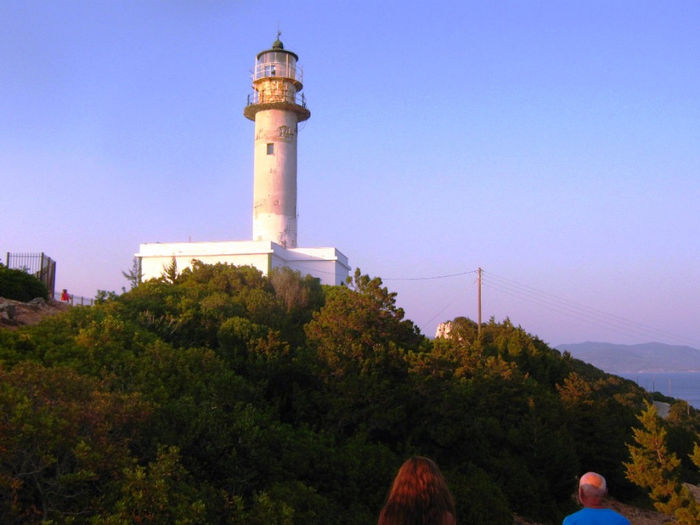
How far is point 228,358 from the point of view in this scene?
15094 millimetres

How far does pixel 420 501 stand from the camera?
9.40 feet

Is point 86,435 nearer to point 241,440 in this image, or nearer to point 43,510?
point 43,510

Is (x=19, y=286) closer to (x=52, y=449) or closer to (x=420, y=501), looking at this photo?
(x=52, y=449)

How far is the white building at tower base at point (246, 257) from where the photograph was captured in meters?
26.0

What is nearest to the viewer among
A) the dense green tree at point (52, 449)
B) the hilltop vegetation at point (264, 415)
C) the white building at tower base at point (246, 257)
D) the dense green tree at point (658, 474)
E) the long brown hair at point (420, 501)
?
the long brown hair at point (420, 501)

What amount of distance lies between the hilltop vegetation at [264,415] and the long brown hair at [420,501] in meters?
5.09

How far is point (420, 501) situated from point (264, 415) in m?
9.63

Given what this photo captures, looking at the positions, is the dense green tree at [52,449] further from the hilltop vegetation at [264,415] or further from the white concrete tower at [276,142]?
the white concrete tower at [276,142]

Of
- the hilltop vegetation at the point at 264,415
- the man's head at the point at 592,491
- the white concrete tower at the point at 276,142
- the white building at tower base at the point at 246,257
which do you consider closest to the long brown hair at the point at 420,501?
the man's head at the point at 592,491

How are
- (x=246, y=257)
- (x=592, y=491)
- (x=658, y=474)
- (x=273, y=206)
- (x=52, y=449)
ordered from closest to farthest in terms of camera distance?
1. (x=592, y=491)
2. (x=52, y=449)
3. (x=658, y=474)
4. (x=246, y=257)
5. (x=273, y=206)

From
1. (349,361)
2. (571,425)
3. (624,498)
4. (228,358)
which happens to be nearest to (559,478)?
(571,425)

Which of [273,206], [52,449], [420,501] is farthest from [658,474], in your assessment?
[273,206]

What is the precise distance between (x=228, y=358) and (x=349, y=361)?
2877 millimetres

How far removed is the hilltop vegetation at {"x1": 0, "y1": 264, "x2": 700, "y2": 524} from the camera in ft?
24.0
